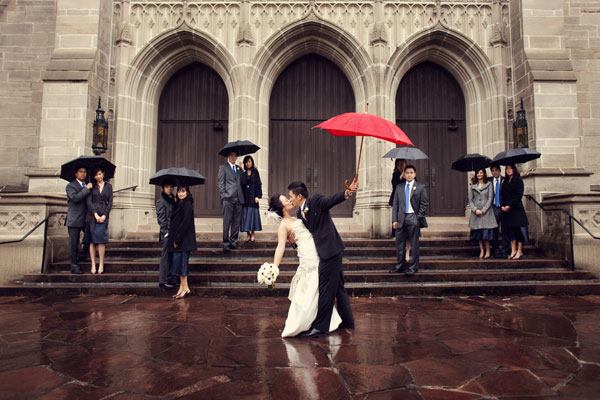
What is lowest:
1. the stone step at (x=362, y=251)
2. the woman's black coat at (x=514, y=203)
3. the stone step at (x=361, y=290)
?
the stone step at (x=361, y=290)

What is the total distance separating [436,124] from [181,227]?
8.22m

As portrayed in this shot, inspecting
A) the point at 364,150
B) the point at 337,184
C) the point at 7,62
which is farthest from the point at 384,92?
the point at 7,62

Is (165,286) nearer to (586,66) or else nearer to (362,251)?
(362,251)

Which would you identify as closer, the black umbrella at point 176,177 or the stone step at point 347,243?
the black umbrella at point 176,177

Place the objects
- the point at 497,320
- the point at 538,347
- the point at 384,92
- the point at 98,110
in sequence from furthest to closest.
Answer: the point at 384,92 < the point at 98,110 < the point at 497,320 < the point at 538,347

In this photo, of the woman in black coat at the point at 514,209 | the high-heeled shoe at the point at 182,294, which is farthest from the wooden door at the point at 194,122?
the woman in black coat at the point at 514,209

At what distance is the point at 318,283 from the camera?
399cm

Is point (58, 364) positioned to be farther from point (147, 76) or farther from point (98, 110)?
point (147, 76)

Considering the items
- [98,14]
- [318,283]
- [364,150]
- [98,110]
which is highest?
[98,14]

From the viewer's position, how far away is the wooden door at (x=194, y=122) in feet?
35.6

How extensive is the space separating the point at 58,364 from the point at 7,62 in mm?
10988

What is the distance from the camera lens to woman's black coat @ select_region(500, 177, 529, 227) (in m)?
7.14

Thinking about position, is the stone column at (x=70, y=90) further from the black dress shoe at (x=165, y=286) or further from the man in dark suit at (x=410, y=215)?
the man in dark suit at (x=410, y=215)

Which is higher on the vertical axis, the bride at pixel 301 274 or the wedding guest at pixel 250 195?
the wedding guest at pixel 250 195
